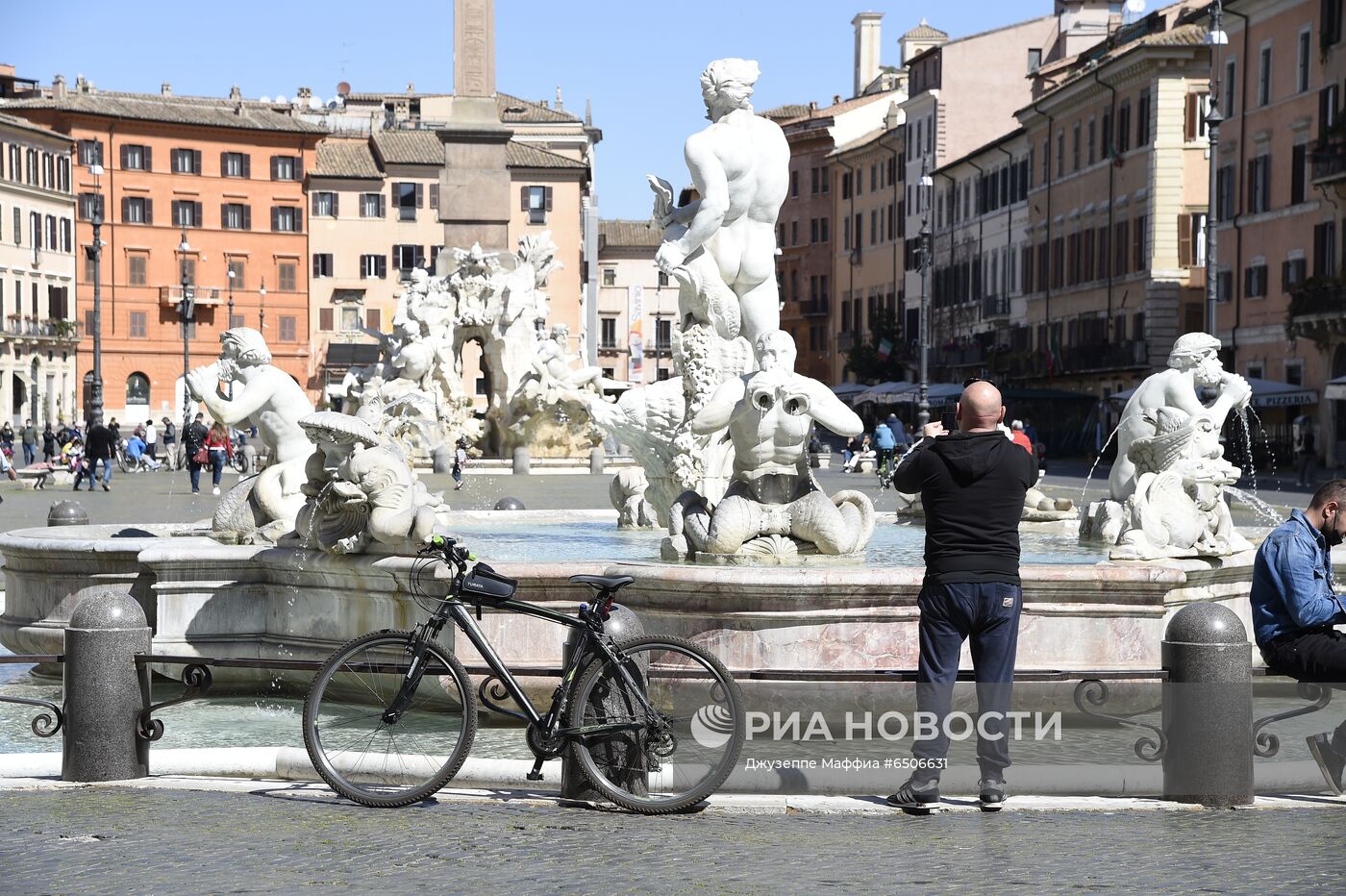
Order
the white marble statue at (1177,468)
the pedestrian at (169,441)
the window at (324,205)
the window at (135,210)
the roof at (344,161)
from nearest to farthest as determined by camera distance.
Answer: the white marble statue at (1177,468) → the pedestrian at (169,441) → the window at (135,210) → the roof at (344,161) → the window at (324,205)

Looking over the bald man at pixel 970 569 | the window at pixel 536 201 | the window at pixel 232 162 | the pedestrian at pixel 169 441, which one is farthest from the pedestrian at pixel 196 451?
the window at pixel 232 162

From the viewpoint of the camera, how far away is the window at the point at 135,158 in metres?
86.6

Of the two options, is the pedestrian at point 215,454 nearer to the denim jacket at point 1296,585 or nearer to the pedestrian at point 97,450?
the pedestrian at point 97,450

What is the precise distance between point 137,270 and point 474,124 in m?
56.9

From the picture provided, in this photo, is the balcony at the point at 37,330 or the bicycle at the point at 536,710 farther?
the balcony at the point at 37,330

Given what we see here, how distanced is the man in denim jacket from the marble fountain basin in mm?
581

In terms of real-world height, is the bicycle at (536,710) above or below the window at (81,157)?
below

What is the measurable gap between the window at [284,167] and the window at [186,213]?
354cm

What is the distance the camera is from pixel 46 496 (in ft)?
101

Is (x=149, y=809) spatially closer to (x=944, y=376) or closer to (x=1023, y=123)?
(x=1023, y=123)

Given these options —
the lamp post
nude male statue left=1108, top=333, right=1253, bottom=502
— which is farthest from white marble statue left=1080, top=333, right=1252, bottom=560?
the lamp post

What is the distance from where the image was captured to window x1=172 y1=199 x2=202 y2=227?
88125 millimetres

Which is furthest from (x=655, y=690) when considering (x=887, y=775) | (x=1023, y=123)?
(x=1023, y=123)

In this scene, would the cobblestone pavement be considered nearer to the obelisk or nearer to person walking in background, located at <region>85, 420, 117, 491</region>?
person walking in background, located at <region>85, 420, 117, 491</region>
